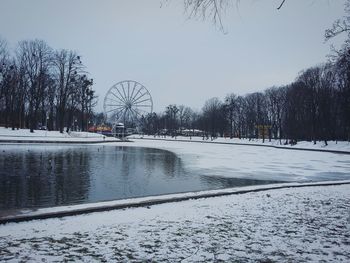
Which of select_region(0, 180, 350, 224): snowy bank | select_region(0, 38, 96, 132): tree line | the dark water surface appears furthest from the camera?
select_region(0, 38, 96, 132): tree line

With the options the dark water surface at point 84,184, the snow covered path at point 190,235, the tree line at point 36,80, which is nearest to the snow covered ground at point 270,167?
the dark water surface at point 84,184

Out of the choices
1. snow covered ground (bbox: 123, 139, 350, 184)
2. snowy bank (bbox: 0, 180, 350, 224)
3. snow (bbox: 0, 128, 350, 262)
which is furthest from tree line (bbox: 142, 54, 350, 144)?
snow (bbox: 0, 128, 350, 262)

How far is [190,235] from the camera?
285 inches

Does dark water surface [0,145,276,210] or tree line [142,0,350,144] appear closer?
dark water surface [0,145,276,210]

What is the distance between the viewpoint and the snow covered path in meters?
5.97

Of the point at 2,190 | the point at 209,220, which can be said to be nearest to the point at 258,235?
the point at 209,220

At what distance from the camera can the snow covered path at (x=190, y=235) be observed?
5969 millimetres

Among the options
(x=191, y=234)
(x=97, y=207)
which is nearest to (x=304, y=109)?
(x=97, y=207)

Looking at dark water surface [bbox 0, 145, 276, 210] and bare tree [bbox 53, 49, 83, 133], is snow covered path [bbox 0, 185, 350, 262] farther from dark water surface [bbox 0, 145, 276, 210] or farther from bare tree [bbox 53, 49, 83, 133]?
bare tree [bbox 53, 49, 83, 133]

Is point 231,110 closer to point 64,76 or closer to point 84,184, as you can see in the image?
point 64,76

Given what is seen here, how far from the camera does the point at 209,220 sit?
28.3 ft

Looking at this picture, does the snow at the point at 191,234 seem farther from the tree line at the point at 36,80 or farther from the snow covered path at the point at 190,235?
the tree line at the point at 36,80

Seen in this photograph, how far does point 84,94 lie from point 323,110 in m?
50.2

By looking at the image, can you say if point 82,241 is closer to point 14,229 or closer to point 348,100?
point 14,229
